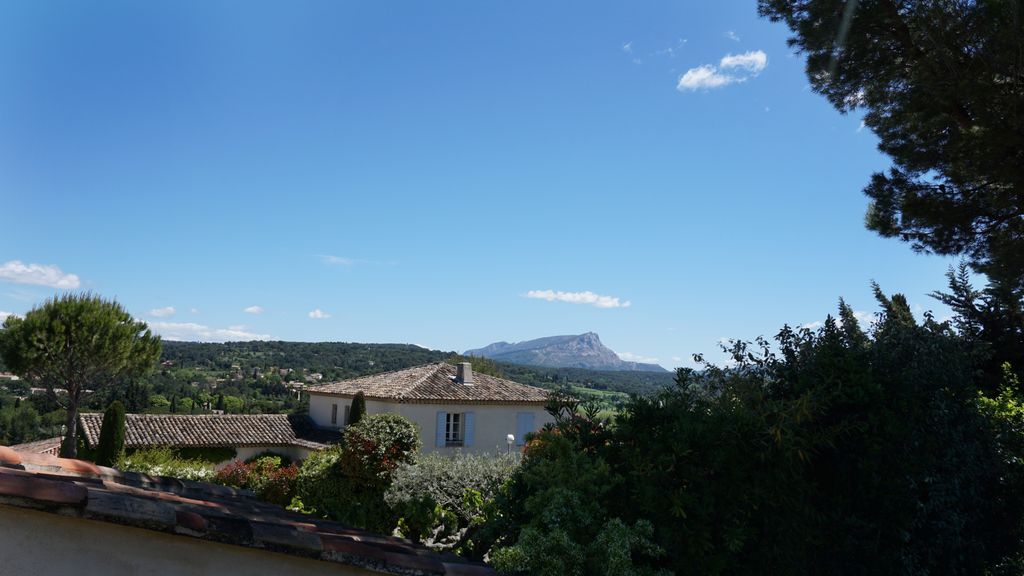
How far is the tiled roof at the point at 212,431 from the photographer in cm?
3294

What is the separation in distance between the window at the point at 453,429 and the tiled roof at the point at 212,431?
6878 mm

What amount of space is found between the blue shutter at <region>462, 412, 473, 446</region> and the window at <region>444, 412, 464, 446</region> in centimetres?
20

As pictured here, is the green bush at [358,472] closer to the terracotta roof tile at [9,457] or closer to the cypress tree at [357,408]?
the terracotta roof tile at [9,457]

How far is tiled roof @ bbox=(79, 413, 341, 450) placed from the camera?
3294cm

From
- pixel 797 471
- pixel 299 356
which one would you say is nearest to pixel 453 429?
pixel 797 471

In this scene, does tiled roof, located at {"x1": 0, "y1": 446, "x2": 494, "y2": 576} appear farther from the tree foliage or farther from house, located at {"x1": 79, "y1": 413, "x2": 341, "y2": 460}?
house, located at {"x1": 79, "y1": 413, "x2": 341, "y2": 460}

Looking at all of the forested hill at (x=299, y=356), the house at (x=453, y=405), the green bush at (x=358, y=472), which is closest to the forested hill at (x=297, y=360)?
the forested hill at (x=299, y=356)

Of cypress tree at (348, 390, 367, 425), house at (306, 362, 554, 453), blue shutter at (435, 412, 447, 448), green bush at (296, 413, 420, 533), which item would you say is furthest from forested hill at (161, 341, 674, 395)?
green bush at (296, 413, 420, 533)

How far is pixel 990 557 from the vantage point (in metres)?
7.04

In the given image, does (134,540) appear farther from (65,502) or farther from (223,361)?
(223,361)

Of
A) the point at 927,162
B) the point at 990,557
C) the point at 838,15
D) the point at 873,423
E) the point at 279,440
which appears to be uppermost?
the point at 838,15

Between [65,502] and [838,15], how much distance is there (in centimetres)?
1202

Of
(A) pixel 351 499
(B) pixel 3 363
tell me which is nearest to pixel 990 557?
(A) pixel 351 499

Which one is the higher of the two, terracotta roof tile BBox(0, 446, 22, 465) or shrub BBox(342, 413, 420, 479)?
terracotta roof tile BBox(0, 446, 22, 465)
